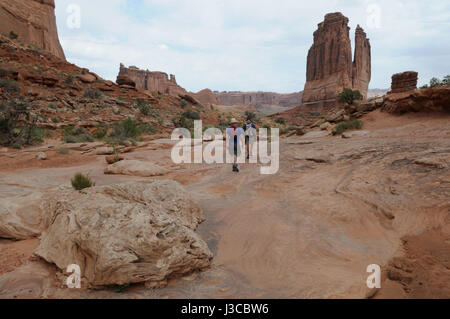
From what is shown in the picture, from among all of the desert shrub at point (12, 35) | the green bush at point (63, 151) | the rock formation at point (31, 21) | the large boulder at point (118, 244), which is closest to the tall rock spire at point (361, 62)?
the rock formation at point (31, 21)

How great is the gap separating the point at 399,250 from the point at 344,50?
184 feet

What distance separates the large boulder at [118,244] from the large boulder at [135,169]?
411 cm

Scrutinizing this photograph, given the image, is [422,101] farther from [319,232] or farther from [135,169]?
[135,169]

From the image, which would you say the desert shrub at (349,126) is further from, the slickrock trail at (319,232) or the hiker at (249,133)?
the hiker at (249,133)

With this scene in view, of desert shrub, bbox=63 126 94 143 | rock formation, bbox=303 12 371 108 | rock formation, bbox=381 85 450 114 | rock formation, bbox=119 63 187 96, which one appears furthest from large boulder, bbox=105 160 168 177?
rock formation, bbox=119 63 187 96

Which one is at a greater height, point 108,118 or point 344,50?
point 344,50

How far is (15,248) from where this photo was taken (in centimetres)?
293

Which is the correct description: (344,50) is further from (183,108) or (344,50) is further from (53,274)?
(53,274)

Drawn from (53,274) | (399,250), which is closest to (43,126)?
(53,274)

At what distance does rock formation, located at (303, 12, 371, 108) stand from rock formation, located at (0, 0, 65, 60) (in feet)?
153

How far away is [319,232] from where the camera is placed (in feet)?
11.2

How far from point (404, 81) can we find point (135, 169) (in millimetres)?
22345

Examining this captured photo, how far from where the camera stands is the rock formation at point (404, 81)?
1905cm

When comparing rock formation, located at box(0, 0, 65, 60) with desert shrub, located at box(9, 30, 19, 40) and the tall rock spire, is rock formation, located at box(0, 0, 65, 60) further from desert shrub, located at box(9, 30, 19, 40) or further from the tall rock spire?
the tall rock spire
